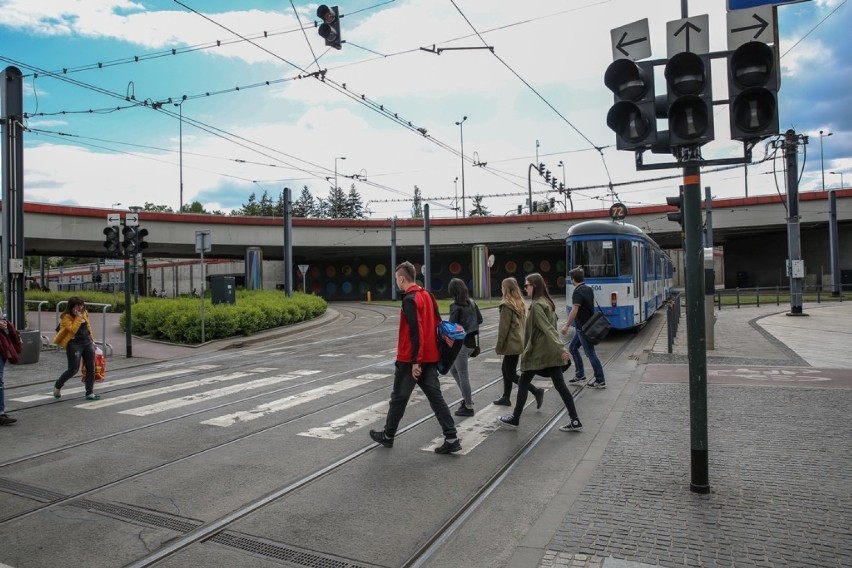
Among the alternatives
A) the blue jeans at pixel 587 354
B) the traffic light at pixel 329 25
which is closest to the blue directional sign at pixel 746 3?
the blue jeans at pixel 587 354

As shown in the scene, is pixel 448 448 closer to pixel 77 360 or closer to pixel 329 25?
pixel 77 360

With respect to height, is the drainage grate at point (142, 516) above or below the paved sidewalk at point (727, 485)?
below

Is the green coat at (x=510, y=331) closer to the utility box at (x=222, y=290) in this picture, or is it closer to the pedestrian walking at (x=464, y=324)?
the pedestrian walking at (x=464, y=324)

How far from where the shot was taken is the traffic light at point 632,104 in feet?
16.2

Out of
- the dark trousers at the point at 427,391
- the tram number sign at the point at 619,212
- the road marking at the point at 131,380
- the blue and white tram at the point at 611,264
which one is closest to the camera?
the dark trousers at the point at 427,391

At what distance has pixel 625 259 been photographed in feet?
53.4

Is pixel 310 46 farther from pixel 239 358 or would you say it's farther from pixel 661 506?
pixel 661 506

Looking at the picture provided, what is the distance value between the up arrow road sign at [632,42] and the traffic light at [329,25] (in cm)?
709

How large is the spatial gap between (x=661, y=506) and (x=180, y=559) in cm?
330

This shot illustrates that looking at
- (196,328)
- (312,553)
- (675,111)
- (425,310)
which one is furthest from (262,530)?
(196,328)

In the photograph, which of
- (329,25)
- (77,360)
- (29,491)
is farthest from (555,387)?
(329,25)

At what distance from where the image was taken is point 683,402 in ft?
27.6

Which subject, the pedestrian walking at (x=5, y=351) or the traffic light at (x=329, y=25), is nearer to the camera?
the pedestrian walking at (x=5, y=351)

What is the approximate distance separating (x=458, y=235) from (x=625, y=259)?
33325 mm
